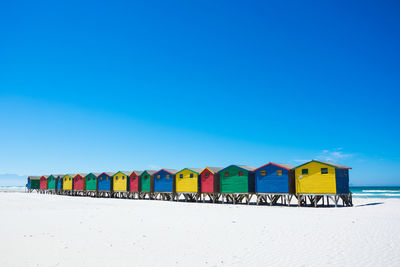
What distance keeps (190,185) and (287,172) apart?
13.9 metres

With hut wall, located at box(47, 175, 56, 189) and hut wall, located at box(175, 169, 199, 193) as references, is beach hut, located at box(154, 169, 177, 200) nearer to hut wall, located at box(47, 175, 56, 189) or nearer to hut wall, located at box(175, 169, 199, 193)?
hut wall, located at box(175, 169, 199, 193)

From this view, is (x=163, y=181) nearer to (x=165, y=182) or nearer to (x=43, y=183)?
(x=165, y=182)

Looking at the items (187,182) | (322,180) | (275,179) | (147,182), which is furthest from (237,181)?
(147,182)

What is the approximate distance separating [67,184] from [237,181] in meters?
44.4

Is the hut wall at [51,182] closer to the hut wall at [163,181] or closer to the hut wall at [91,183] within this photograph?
the hut wall at [91,183]

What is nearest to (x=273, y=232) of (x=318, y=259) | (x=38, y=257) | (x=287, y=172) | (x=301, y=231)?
(x=301, y=231)

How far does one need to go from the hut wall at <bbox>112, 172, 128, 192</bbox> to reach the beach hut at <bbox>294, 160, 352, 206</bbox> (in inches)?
1170

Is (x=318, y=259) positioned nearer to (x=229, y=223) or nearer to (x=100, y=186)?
(x=229, y=223)

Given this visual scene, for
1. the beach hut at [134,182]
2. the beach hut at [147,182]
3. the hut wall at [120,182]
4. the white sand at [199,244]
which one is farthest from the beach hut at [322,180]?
the hut wall at [120,182]

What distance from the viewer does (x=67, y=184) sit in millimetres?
67062

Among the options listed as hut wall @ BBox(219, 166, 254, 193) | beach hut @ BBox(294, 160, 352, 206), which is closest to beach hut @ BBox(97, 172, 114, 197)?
hut wall @ BBox(219, 166, 254, 193)

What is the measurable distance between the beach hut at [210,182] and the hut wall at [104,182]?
70.9ft

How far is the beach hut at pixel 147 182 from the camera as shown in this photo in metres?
47.4

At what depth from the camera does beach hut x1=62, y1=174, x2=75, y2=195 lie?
66.0m
